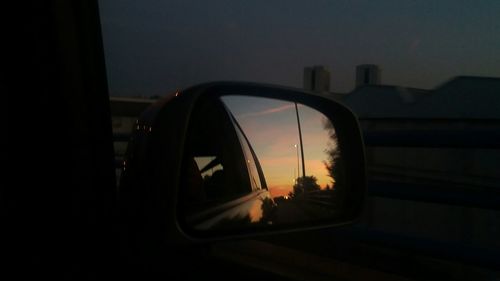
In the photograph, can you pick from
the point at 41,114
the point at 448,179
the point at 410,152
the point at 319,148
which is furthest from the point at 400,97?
the point at 41,114

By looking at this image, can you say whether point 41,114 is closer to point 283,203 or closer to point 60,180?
point 60,180

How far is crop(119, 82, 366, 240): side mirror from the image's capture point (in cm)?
156

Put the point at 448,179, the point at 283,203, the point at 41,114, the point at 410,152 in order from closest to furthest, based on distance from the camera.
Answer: the point at 41,114 → the point at 283,203 → the point at 448,179 → the point at 410,152

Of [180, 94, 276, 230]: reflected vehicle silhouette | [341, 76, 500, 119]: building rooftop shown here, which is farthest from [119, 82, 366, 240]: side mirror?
[341, 76, 500, 119]: building rooftop

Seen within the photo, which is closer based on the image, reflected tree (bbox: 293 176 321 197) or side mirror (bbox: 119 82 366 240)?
side mirror (bbox: 119 82 366 240)

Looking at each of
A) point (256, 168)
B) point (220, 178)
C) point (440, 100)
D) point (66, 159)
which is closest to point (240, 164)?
point (256, 168)

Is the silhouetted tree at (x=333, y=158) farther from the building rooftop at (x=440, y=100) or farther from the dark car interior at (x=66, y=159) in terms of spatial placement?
the building rooftop at (x=440, y=100)

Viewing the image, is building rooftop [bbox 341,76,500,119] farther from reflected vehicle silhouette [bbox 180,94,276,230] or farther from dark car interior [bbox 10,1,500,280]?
dark car interior [bbox 10,1,500,280]

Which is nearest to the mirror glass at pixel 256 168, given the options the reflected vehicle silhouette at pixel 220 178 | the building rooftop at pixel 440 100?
the reflected vehicle silhouette at pixel 220 178

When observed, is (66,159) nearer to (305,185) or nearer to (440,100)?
(305,185)

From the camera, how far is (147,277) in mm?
2318

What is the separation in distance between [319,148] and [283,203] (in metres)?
0.61

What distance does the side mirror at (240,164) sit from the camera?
1.56m

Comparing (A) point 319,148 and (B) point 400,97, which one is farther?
(B) point 400,97
